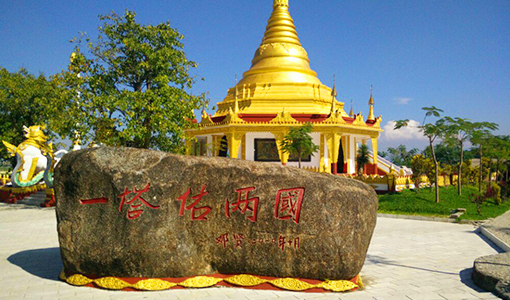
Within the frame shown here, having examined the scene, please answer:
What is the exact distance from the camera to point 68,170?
7043mm

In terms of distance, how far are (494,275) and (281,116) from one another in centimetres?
2015

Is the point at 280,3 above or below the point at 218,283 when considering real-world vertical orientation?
above

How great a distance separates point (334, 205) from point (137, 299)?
3.72 meters

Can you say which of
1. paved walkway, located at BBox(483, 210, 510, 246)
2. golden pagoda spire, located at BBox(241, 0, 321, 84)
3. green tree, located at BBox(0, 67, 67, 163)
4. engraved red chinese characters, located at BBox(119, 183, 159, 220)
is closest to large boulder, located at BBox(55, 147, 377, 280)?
engraved red chinese characters, located at BBox(119, 183, 159, 220)

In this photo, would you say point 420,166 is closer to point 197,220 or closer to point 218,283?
point 218,283

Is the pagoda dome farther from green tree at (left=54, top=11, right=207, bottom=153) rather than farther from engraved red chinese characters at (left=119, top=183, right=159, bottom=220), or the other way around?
engraved red chinese characters at (left=119, top=183, right=159, bottom=220)

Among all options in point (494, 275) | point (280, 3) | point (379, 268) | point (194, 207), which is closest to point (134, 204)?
point (194, 207)

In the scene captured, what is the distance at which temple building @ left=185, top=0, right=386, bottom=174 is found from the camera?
26.5 meters

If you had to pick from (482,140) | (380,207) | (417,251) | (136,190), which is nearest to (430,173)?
(482,140)

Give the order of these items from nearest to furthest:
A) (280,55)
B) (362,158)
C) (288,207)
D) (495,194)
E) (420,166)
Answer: (288,207) → (495,194) → (420,166) → (362,158) → (280,55)

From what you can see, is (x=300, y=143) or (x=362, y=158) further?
(x=362, y=158)

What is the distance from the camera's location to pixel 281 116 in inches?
1041

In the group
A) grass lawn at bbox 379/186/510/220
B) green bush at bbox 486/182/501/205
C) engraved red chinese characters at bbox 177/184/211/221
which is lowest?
grass lawn at bbox 379/186/510/220

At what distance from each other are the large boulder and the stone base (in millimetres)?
104
